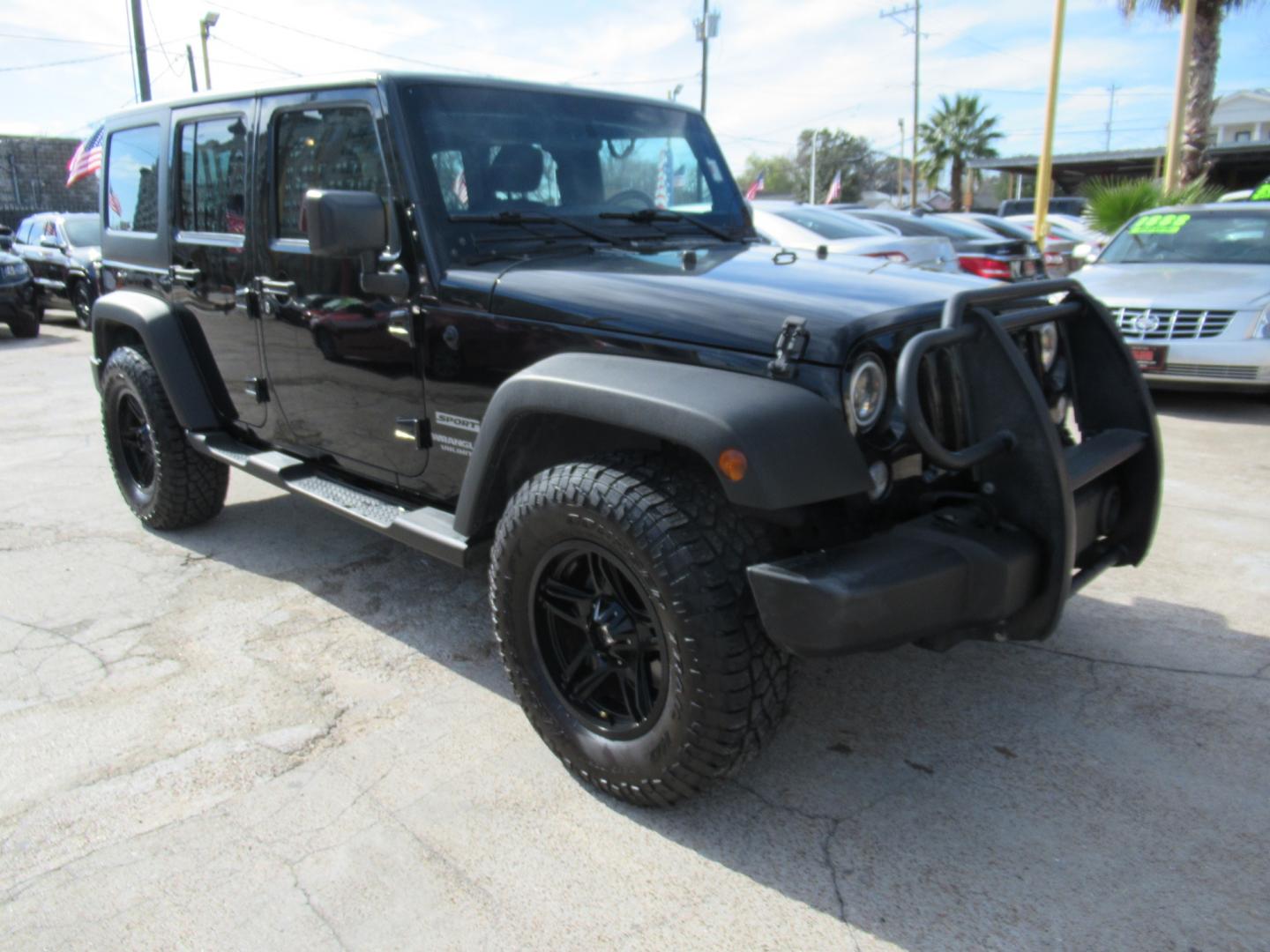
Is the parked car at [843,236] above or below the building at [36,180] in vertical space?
below

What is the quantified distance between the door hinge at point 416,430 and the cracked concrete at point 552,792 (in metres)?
0.78

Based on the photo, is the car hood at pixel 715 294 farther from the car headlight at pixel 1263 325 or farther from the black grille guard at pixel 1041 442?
the car headlight at pixel 1263 325

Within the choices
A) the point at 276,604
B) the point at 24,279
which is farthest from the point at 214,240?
the point at 24,279

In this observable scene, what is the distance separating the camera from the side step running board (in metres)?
2.98

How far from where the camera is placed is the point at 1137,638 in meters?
3.55

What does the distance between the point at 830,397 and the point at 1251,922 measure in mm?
1444

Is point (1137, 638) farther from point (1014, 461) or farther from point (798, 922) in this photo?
point (798, 922)

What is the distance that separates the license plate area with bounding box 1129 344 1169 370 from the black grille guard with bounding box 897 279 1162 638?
4.89 metres

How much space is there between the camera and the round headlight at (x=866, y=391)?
2271 mm

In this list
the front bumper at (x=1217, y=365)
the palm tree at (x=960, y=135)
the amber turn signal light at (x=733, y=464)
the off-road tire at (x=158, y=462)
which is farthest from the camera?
the palm tree at (x=960, y=135)

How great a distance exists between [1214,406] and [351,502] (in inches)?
265

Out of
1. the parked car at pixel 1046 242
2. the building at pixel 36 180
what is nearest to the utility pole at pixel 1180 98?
the parked car at pixel 1046 242

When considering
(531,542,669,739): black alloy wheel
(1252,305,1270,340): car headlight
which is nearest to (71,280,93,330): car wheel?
(531,542,669,739): black alloy wheel

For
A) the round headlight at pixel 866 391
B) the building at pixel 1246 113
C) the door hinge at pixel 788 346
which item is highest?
the building at pixel 1246 113
